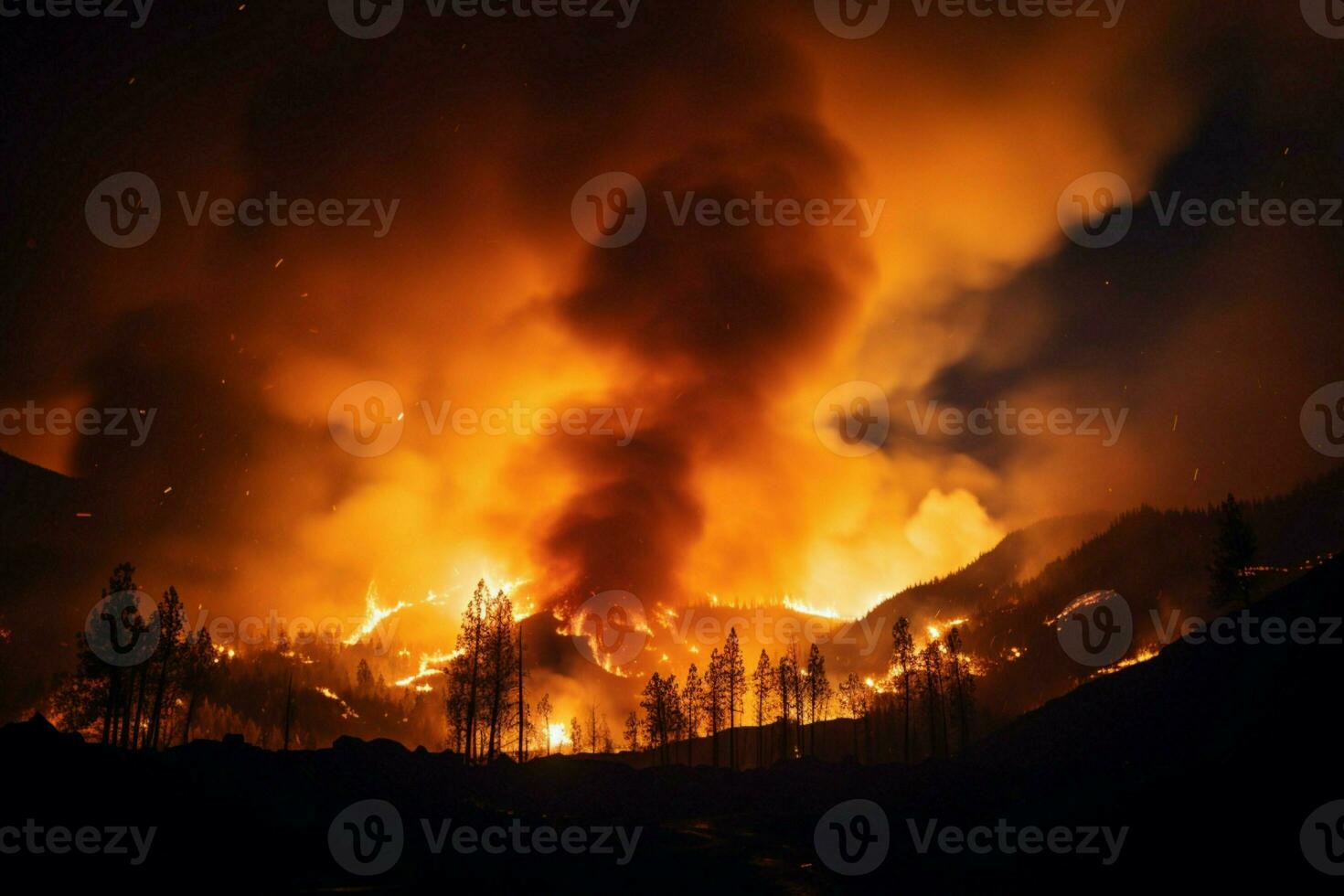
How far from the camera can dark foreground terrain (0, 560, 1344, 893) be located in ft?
63.7

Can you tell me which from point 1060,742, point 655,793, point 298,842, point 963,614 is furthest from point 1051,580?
point 298,842

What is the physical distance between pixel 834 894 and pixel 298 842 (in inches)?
757

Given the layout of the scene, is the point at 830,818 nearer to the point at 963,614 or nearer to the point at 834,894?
the point at 834,894

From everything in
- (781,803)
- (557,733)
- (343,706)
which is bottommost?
(557,733)

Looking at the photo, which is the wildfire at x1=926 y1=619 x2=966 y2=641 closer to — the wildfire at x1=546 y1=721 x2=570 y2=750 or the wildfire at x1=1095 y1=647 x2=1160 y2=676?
the wildfire at x1=1095 y1=647 x2=1160 y2=676

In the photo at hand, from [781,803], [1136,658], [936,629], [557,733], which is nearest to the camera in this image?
[781,803]

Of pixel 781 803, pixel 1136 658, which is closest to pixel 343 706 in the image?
pixel 781 803

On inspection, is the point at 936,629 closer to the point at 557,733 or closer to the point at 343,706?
the point at 557,733

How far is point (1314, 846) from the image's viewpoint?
1814cm

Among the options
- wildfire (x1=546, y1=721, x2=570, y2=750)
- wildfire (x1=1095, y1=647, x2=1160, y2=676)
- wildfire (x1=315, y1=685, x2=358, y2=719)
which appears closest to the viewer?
wildfire (x1=1095, y1=647, x2=1160, y2=676)

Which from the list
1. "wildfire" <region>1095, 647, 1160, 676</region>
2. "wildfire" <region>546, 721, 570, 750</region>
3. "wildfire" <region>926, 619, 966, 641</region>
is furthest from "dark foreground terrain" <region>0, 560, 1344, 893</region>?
"wildfire" <region>926, 619, 966, 641</region>

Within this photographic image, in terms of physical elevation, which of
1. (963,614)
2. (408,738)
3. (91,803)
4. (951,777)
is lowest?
(408,738)

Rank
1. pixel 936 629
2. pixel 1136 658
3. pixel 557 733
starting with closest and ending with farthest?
pixel 1136 658 < pixel 557 733 < pixel 936 629

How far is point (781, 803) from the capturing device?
46.4 meters
